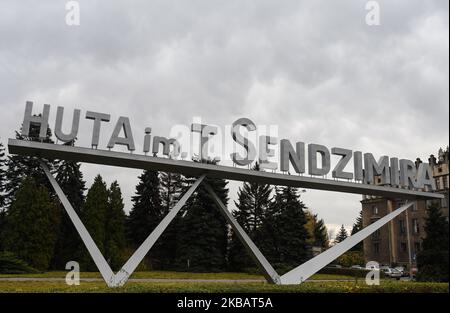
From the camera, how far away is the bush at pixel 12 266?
1215 inches

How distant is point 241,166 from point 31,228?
76.2 feet

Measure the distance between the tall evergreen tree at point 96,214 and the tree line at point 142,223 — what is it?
0.08 m

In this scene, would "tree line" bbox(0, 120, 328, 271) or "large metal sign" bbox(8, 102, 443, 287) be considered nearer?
"large metal sign" bbox(8, 102, 443, 287)

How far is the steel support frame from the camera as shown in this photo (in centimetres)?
1698

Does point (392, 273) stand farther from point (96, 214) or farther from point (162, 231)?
point (162, 231)

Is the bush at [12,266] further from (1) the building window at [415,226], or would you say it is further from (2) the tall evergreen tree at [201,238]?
(1) the building window at [415,226]

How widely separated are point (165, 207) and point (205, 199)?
813cm

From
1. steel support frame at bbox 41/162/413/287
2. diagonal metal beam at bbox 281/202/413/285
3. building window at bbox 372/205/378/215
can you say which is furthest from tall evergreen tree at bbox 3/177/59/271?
building window at bbox 372/205/378/215

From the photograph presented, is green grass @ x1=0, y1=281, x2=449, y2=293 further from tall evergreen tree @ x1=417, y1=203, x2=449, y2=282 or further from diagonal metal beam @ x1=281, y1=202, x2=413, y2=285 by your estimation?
tall evergreen tree @ x1=417, y1=203, x2=449, y2=282

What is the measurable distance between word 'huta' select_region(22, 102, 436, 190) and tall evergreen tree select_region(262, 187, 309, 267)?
22602 millimetres

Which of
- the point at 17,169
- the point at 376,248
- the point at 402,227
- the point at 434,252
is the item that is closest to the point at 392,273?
the point at 402,227

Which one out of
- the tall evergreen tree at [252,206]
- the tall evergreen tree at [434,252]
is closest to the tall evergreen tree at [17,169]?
the tall evergreen tree at [252,206]
